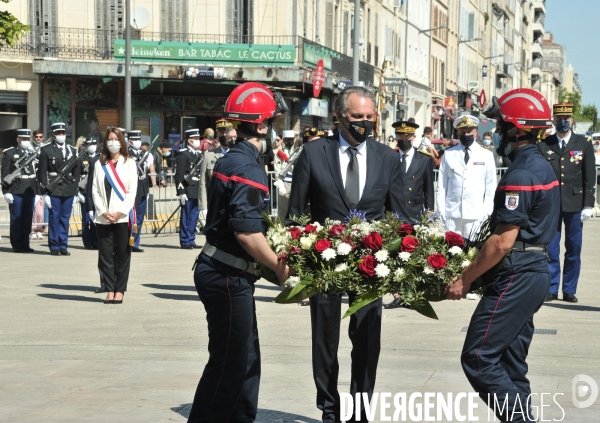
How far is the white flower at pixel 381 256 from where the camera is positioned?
18.8 ft

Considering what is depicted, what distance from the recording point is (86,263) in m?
16.0

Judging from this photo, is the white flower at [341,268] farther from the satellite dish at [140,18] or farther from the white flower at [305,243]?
the satellite dish at [140,18]

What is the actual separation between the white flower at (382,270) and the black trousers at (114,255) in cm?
644

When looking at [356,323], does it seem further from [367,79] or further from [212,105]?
[367,79]

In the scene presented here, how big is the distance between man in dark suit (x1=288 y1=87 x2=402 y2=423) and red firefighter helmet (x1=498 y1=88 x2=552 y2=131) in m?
0.85

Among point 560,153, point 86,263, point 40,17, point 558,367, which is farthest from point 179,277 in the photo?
point 40,17

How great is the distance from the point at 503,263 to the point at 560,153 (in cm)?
674

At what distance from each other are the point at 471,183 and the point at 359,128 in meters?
5.14

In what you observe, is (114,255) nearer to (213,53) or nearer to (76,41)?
(213,53)

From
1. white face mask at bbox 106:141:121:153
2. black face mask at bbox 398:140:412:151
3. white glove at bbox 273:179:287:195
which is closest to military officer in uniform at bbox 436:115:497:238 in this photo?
black face mask at bbox 398:140:412:151

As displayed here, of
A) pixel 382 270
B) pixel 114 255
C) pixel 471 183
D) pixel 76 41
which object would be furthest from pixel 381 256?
pixel 76 41

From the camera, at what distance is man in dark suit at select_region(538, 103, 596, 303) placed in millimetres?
11977

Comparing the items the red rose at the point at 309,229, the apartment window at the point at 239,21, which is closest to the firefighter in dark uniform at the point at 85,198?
the red rose at the point at 309,229

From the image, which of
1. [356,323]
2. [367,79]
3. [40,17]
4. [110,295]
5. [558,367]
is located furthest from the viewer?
[367,79]
